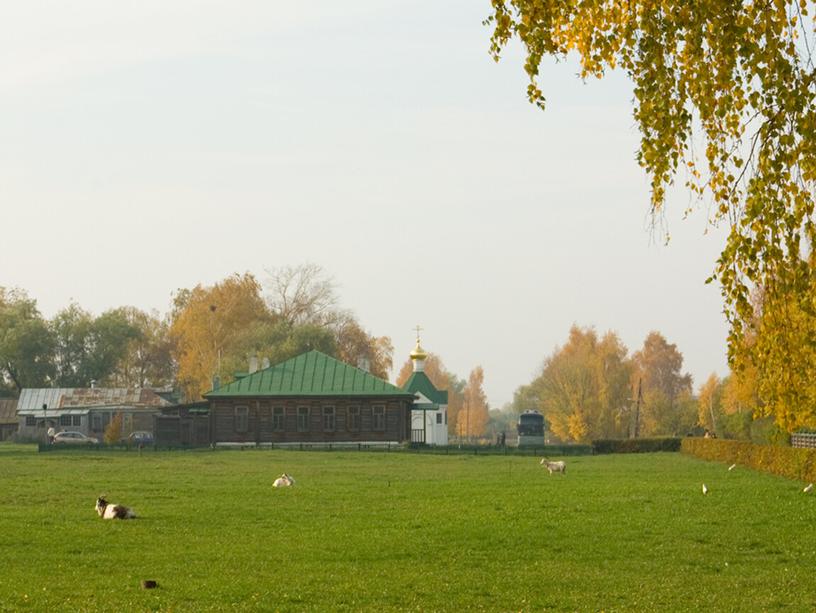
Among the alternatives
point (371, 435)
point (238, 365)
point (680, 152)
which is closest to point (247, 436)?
point (371, 435)

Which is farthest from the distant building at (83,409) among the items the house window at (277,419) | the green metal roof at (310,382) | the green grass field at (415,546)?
the green grass field at (415,546)

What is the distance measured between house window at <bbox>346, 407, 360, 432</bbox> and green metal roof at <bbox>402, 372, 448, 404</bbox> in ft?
72.1

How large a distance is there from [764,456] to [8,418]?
85430mm

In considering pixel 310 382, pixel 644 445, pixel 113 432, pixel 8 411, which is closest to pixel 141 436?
pixel 113 432

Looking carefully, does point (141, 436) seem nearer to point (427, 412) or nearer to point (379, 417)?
point (427, 412)

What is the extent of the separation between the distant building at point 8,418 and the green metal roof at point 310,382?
124 feet

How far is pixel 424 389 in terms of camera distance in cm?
11075

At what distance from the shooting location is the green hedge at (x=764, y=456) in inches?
1556

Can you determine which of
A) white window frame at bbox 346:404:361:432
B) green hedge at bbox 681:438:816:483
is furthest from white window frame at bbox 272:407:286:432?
green hedge at bbox 681:438:816:483

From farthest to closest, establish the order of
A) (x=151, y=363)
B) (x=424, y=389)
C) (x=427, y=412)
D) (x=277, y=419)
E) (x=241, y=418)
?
(x=151, y=363)
(x=424, y=389)
(x=427, y=412)
(x=277, y=419)
(x=241, y=418)

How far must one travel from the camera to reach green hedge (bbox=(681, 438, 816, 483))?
39.5 metres

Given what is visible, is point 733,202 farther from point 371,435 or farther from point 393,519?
point 371,435

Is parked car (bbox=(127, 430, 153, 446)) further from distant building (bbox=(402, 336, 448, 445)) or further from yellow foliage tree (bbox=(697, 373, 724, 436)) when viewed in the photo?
yellow foliage tree (bbox=(697, 373, 724, 436))

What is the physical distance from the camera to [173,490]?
122 feet
